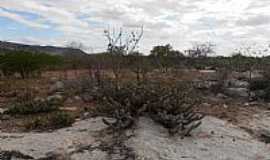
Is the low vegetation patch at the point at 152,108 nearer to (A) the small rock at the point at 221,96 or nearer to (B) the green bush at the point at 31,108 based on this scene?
(B) the green bush at the point at 31,108

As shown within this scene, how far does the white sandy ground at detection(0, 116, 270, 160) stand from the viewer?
643cm

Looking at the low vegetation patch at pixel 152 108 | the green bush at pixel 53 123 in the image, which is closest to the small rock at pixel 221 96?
the low vegetation patch at pixel 152 108

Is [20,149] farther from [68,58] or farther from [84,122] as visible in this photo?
[68,58]

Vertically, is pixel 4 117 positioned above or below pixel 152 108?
below

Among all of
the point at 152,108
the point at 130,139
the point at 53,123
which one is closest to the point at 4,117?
the point at 53,123

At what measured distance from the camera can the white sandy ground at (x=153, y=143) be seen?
6.43m

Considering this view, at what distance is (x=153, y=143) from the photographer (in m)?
6.70

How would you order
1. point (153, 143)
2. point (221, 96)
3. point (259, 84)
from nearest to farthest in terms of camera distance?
point (153, 143) < point (221, 96) < point (259, 84)

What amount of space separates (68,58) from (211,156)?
48.8 ft

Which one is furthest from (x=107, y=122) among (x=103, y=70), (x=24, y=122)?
(x=103, y=70)

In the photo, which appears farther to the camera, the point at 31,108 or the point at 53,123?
the point at 31,108

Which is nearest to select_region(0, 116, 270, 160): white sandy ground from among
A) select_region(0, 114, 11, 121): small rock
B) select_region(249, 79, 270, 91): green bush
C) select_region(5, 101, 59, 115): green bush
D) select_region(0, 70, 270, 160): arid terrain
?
select_region(0, 70, 270, 160): arid terrain

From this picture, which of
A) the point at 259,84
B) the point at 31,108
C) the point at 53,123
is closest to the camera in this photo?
the point at 53,123

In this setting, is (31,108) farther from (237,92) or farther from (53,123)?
(237,92)
